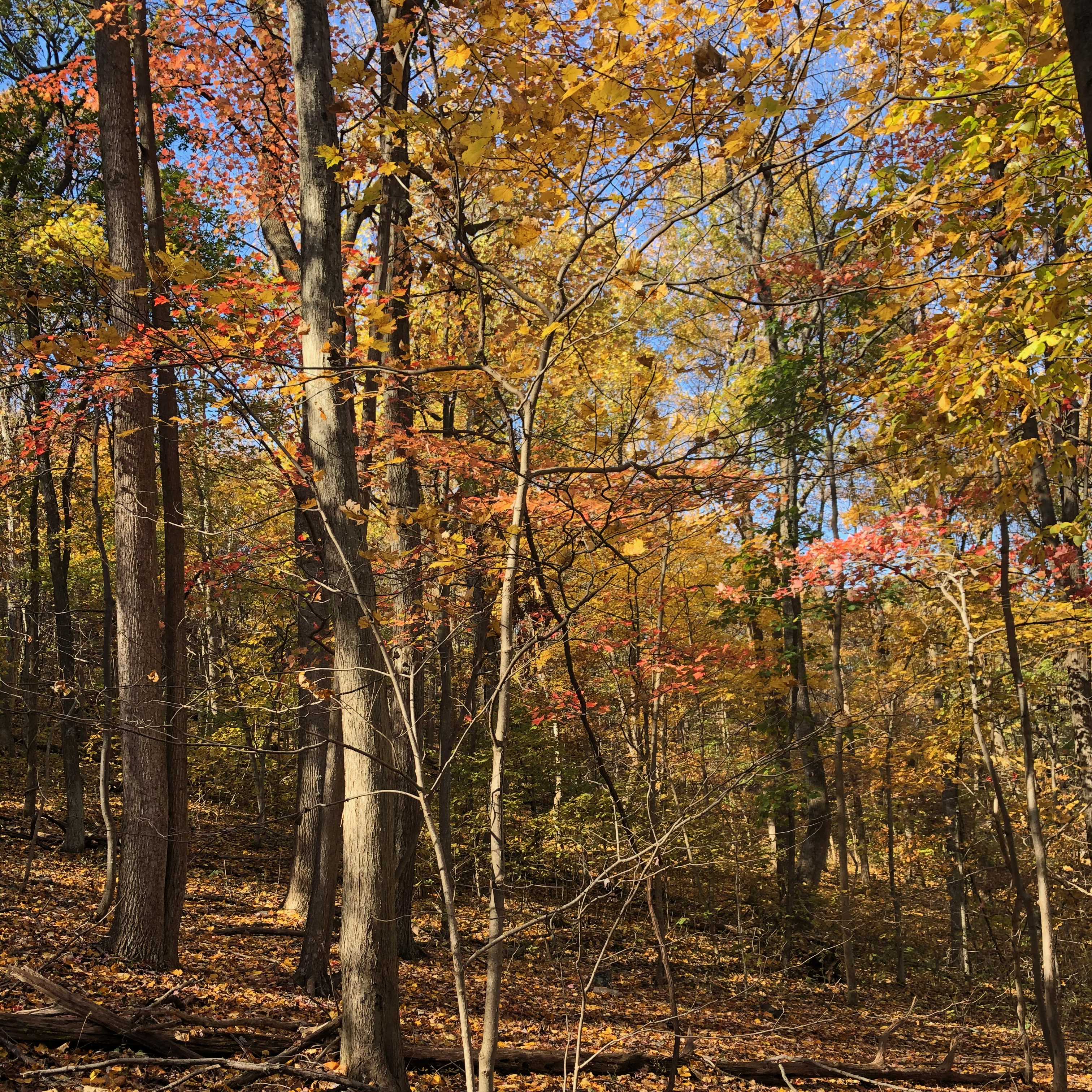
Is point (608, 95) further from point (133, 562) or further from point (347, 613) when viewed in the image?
point (133, 562)

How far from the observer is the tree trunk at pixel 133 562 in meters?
5.51

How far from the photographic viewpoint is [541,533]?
5.83m

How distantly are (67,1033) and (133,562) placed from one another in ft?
10.1

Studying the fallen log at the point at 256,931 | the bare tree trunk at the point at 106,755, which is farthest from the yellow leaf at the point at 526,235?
the fallen log at the point at 256,931

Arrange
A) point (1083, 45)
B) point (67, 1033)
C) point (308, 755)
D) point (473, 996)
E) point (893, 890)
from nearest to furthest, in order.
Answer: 1. point (1083, 45)
2. point (67, 1033)
3. point (473, 996)
4. point (308, 755)
5. point (893, 890)

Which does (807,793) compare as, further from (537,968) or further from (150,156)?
(150,156)

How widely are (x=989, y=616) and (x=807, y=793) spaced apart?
10.7 feet

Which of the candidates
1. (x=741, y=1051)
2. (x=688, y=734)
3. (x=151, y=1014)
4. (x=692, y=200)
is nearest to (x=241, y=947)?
(x=151, y=1014)

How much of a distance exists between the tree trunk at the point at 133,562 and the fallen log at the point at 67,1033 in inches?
58.6

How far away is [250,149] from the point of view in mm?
8141

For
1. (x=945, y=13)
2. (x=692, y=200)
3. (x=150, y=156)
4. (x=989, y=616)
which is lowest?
(x=989, y=616)

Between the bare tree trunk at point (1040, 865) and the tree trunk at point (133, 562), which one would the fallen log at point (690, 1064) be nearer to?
the bare tree trunk at point (1040, 865)

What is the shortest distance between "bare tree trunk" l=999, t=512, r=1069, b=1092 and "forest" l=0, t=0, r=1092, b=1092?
0.06m

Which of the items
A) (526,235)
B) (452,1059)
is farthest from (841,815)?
(526,235)
